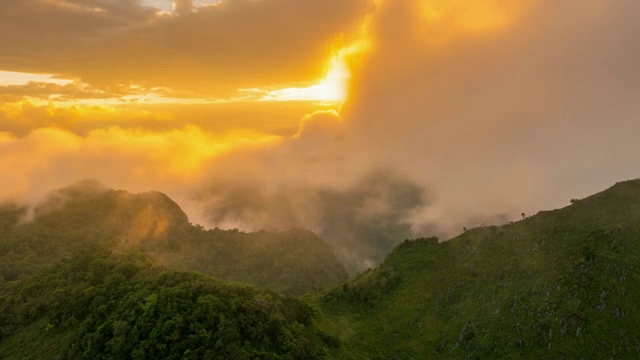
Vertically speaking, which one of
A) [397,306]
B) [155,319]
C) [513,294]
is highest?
[155,319]

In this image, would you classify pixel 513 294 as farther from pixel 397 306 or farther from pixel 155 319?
pixel 155 319

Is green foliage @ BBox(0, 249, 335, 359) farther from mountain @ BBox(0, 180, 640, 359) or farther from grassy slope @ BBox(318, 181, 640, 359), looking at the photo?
grassy slope @ BBox(318, 181, 640, 359)

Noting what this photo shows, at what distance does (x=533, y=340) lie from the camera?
90188mm

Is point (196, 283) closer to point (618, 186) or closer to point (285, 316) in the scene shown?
point (285, 316)

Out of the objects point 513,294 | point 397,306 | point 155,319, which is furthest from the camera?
point 397,306

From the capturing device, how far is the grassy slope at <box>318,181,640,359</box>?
289 ft

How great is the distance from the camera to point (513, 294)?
336ft

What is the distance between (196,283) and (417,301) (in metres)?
61.3

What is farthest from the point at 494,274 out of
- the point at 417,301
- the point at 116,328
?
the point at 116,328

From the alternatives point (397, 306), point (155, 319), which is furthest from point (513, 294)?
point (155, 319)

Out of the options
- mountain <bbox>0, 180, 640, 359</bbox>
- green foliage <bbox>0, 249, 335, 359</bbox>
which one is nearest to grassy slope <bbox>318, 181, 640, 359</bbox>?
mountain <bbox>0, 180, 640, 359</bbox>

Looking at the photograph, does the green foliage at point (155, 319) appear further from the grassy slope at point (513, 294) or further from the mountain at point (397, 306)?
the grassy slope at point (513, 294)

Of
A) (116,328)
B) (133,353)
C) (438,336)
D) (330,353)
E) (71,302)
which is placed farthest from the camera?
(438,336)

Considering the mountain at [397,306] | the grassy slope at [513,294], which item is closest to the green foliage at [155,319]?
the mountain at [397,306]
